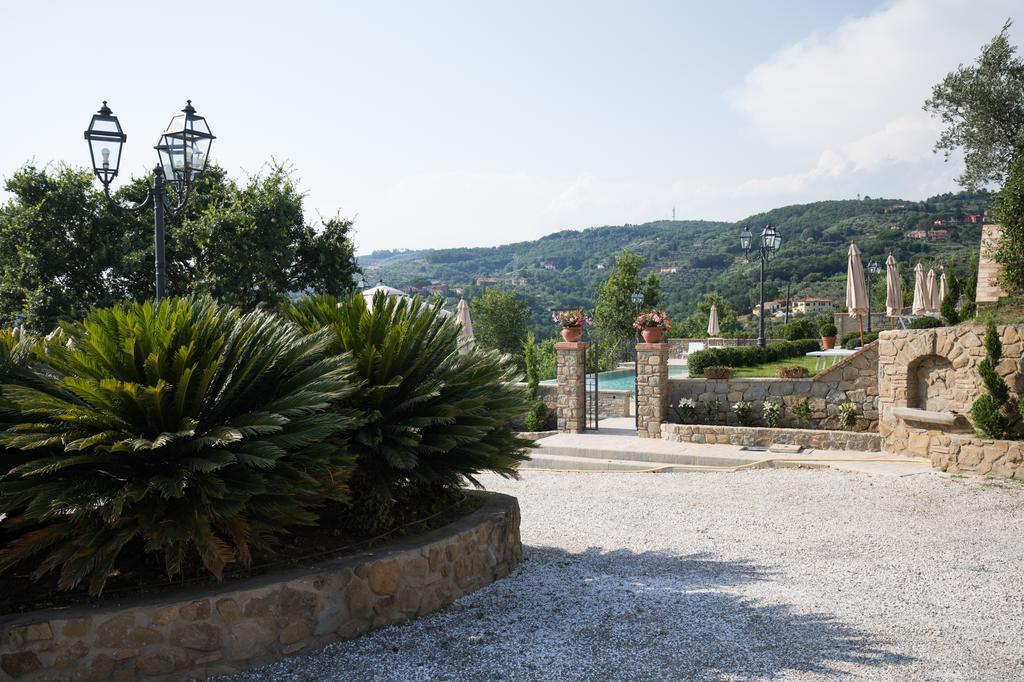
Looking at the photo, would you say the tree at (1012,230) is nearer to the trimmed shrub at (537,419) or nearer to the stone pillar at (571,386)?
the stone pillar at (571,386)

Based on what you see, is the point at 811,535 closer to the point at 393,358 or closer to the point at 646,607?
the point at 646,607

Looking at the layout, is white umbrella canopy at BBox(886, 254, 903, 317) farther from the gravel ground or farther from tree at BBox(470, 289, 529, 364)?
tree at BBox(470, 289, 529, 364)

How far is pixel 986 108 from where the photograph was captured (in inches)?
716

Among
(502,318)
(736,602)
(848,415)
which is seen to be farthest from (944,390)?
(502,318)

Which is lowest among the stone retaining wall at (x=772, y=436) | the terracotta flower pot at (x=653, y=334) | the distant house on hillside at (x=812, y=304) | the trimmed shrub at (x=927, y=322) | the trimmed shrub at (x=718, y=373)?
Result: the stone retaining wall at (x=772, y=436)

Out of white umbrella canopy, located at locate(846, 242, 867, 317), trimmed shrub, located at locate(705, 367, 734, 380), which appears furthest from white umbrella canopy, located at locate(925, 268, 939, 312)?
trimmed shrub, located at locate(705, 367, 734, 380)

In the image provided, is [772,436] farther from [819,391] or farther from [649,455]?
[649,455]

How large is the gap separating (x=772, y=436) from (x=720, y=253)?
72184mm

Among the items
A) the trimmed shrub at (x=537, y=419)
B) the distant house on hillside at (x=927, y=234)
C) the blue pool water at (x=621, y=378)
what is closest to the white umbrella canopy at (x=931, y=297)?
the blue pool water at (x=621, y=378)

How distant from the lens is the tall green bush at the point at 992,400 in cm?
959

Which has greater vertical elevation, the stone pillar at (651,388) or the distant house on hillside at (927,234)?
the distant house on hillside at (927,234)

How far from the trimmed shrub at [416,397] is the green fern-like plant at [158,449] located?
1.99ft

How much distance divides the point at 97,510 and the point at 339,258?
1530cm

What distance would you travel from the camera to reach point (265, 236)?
662 inches
